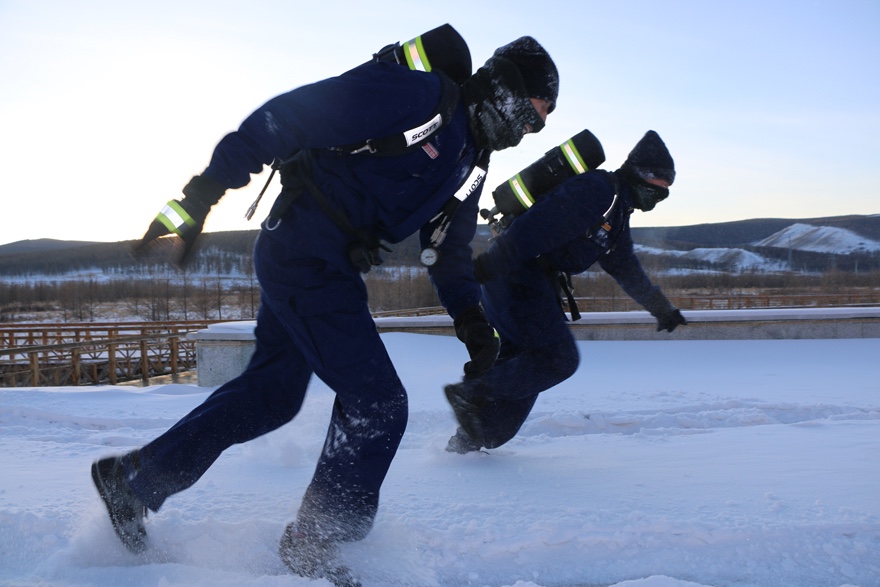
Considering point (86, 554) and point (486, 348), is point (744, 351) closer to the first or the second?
point (486, 348)

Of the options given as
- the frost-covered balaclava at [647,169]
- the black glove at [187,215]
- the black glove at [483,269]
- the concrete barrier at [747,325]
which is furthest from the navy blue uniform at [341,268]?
the concrete barrier at [747,325]

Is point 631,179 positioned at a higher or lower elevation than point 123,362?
higher

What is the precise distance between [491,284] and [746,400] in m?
3.00

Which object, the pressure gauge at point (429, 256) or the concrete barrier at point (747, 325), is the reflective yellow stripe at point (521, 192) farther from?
the concrete barrier at point (747, 325)

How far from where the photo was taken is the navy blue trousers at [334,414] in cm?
200

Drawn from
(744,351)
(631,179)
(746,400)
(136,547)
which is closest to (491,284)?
(631,179)

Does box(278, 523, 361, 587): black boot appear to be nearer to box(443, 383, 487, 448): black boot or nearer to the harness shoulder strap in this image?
the harness shoulder strap

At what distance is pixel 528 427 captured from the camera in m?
4.30

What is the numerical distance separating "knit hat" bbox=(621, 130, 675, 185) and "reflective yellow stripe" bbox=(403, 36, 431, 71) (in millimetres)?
1612

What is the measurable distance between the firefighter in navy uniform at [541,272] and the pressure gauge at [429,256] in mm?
707

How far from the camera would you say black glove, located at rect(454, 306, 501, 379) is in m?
2.49

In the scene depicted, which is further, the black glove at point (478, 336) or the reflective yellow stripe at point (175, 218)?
the black glove at point (478, 336)

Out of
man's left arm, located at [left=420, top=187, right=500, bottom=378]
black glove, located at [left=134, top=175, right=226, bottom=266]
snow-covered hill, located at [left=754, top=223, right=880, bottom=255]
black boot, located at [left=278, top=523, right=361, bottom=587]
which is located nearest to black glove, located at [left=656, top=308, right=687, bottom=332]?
man's left arm, located at [left=420, top=187, right=500, bottom=378]

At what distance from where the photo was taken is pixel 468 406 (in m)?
3.28
